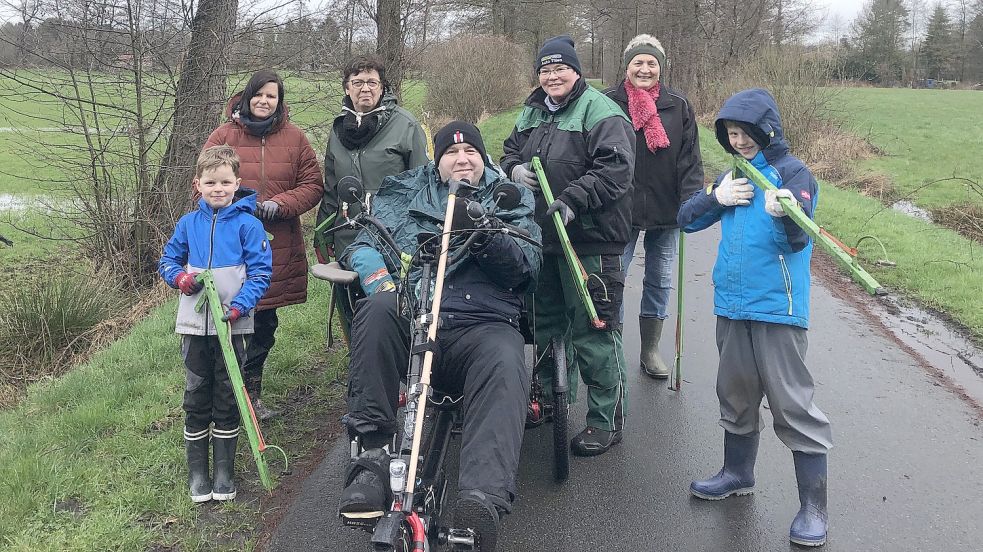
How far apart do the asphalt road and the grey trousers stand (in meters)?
0.47

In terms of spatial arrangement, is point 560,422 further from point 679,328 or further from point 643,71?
point 643,71

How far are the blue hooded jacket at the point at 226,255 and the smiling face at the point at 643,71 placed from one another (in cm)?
263

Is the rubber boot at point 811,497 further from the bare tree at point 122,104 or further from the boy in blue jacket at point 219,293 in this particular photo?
the bare tree at point 122,104

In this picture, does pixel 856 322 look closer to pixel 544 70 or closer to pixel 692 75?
pixel 544 70

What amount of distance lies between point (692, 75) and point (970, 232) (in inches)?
685

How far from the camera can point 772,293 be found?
11.3 ft

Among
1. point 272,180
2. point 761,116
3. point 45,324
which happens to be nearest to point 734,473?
point 761,116

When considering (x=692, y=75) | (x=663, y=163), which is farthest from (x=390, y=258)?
(x=692, y=75)

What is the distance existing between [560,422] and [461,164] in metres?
1.41

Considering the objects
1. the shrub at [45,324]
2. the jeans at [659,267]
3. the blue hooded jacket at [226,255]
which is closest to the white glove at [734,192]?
the jeans at [659,267]

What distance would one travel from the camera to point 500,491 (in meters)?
2.98

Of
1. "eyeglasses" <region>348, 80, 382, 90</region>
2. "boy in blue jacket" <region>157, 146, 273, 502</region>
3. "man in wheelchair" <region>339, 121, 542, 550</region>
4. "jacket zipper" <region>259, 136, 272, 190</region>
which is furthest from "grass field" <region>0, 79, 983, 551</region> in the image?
"eyeglasses" <region>348, 80, 382, 90</region>

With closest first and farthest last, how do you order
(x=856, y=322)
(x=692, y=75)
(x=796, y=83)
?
(x=856, y=322) < (x=796, y=83) < (x=692, y=75)

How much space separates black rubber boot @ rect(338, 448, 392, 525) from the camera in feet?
9.63
